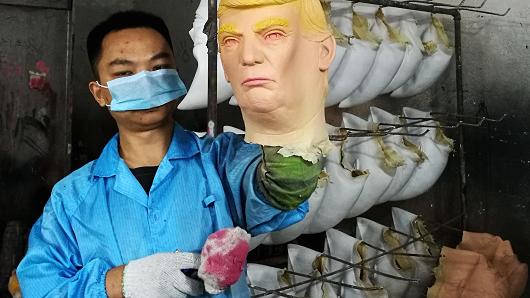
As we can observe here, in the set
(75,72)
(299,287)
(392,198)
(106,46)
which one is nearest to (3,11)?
(75,72)

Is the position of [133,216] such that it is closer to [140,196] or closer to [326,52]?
[140,196]

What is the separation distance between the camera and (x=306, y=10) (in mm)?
879

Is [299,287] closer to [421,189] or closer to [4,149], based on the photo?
[421,189]

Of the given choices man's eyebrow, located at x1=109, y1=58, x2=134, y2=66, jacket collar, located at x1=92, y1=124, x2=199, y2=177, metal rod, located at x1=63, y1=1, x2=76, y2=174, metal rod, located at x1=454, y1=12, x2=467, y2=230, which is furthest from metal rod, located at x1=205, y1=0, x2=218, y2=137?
metal rod, located at x1=454, y1=12, x2=467, y2=230

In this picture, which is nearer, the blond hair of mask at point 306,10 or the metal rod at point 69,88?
the blond hair of mask at point 306,10

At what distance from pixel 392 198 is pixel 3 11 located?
130 cm

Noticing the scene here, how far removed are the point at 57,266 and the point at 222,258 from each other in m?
0.30

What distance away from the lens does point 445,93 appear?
2041 millimetres

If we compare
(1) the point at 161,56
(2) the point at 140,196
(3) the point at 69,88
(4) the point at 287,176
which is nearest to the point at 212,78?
(1) the point at 161,56

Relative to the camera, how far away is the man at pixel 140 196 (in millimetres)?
934

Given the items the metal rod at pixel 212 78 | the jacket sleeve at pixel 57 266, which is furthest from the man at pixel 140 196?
the metal rod at pixel 212 78

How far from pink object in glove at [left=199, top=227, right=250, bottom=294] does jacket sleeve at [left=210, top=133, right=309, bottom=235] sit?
0.20 feet

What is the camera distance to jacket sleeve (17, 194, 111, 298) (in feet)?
3.04

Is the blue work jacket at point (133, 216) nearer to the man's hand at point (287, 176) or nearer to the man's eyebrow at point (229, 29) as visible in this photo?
the man's hand at point (287, 176)
